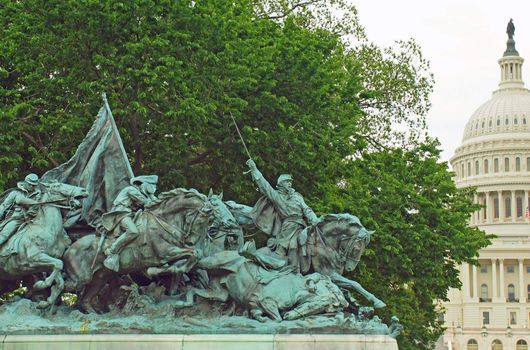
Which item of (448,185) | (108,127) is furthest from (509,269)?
(108,127)

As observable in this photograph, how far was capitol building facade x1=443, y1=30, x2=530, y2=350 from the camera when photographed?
394 feet

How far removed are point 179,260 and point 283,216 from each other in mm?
2111

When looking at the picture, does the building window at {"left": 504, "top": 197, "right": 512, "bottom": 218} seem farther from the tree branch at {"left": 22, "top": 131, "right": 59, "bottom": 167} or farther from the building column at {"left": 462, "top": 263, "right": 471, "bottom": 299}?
the tree branch at {"left": 22, "top": 131, "right": 59, "bottom": 167}

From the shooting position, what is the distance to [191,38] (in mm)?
25984

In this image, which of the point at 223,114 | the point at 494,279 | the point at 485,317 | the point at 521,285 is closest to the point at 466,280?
the point at 494,279

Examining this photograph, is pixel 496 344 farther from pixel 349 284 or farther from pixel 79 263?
pixel 79 263

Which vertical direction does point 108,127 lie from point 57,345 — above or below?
above

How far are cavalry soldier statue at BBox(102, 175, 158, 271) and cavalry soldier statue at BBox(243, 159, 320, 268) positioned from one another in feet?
6.08

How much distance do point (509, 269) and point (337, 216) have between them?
366 ft

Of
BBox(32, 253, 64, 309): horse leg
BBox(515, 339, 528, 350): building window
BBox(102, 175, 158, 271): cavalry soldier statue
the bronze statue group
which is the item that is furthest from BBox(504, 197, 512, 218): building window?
BBox(32, 253, 64, 309): horse leg

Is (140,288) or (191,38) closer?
(140,288)

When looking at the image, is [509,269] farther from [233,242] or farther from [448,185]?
[233,242]

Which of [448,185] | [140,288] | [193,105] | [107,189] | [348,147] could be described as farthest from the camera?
[448,185]

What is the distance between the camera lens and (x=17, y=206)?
1653 centimetres
